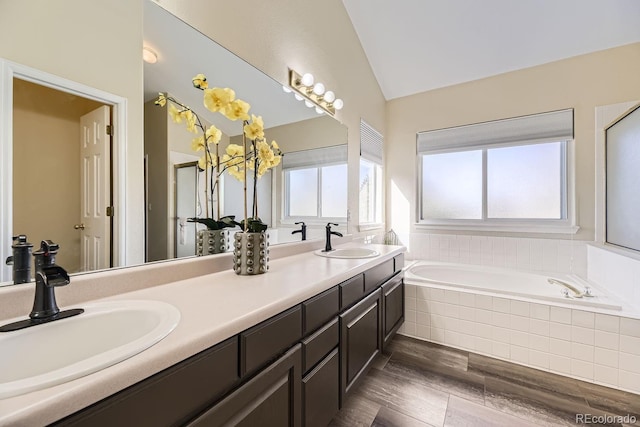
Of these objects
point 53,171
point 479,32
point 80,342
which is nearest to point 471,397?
point 80,342

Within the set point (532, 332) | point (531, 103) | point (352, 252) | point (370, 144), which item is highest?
point (531, 103)

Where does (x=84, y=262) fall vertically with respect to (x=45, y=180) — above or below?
below

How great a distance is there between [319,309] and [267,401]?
390 mm

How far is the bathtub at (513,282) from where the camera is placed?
1.96 m

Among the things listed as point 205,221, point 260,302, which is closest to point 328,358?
point 260,302

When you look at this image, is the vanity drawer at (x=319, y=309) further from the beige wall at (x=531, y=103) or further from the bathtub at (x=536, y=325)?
the beige wall at (x=531, y=103)

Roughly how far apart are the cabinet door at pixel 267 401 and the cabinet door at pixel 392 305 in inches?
41.8

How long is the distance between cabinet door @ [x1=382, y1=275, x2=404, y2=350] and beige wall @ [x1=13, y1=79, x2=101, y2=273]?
1723mm

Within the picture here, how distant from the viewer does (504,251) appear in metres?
2.88

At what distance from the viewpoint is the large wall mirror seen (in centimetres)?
83

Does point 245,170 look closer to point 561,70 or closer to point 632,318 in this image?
point 632,318

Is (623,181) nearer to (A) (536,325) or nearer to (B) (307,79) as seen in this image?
(A) (536,325)

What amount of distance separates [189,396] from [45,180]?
0.80m

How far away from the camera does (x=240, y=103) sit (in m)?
1.40
